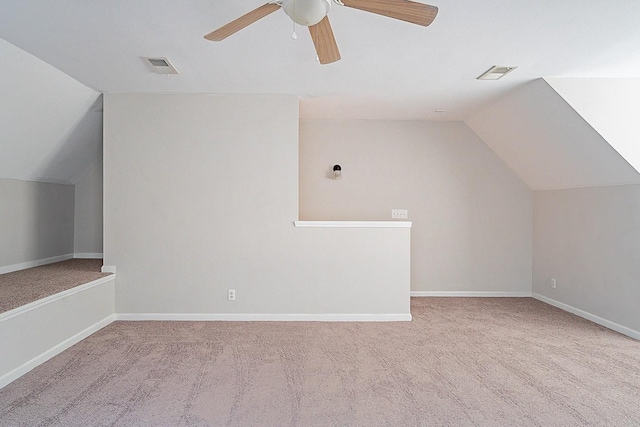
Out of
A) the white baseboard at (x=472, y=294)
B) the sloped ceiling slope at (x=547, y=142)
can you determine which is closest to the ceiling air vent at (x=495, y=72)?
the sloped ceiling slope at (x=547, y=142)

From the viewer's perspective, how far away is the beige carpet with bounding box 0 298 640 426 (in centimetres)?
246

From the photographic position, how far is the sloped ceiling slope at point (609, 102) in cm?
376

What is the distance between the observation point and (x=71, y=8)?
2.55 m

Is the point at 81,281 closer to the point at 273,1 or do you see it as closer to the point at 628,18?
the point at 273,1

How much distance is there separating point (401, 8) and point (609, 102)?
2.84 meters

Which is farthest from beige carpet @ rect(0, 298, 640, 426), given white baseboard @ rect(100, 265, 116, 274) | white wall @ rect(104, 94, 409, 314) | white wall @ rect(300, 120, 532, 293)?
white wall @ rect(300, 120, 532, 293)

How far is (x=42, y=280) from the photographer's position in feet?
12.9

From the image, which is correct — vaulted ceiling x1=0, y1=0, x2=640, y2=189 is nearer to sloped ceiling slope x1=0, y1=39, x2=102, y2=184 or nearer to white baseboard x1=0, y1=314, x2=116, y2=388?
sloped ceiling slope x1=0, y1=39, x2=102, y2=184

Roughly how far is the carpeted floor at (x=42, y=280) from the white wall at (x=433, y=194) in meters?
2.65

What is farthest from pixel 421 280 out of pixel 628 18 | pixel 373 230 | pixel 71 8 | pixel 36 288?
pixel 71 8

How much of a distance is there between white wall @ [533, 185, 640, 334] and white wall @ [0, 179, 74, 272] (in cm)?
618

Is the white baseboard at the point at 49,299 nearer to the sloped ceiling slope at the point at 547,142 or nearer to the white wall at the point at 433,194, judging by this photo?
the white wall at the point at 433,194

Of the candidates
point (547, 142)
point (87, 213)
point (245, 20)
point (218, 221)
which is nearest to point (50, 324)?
point (218, 221)

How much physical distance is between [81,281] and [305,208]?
9.02 feet
